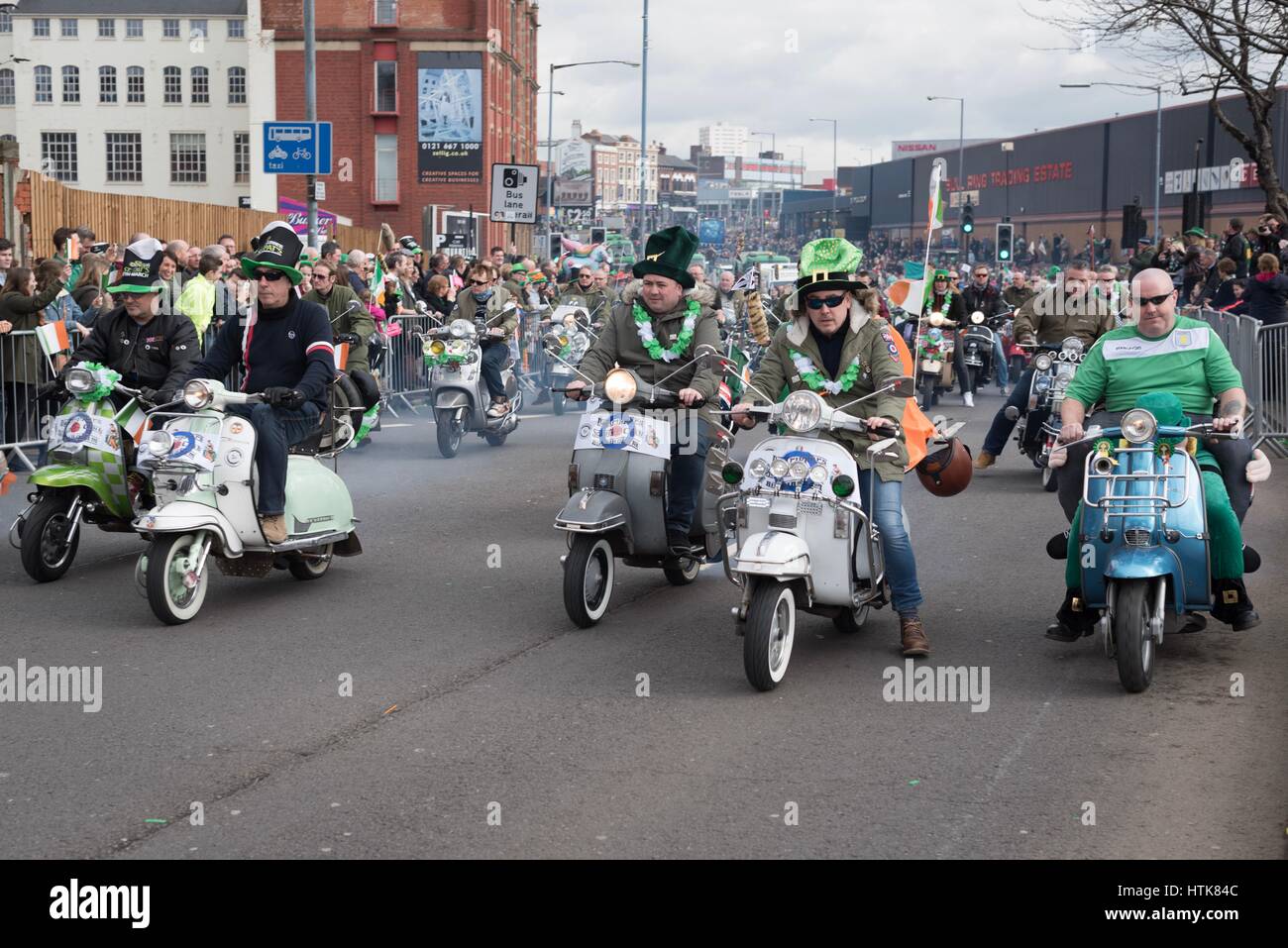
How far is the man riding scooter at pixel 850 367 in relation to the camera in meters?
7.88

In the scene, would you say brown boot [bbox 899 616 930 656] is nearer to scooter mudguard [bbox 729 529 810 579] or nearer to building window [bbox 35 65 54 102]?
scooter mudguard [bbox 729 529 810 579]

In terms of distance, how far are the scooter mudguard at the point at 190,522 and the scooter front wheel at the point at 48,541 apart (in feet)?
4.23

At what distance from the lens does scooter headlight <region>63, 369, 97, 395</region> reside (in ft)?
32.1

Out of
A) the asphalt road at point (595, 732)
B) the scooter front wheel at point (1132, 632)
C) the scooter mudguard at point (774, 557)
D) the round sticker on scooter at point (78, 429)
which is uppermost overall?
the round sticker on scooter at point (78, 429)

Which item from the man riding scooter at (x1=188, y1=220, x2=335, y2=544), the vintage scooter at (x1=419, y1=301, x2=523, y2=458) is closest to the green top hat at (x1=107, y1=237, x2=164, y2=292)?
the man riding scooter at (x1=188, y1=220, x2=335, y2=544)

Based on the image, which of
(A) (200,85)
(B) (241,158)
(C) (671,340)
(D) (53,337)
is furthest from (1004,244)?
(A) (200,85)

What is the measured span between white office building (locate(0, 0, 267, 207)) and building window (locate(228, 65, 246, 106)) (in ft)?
0.16

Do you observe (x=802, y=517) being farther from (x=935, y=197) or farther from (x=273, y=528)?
(x=935, y=197)

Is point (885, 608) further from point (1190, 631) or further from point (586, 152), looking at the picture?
point (586, 152)

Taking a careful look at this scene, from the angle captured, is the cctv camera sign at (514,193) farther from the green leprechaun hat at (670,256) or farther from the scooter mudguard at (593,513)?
the scooter mudguard at (593,513)

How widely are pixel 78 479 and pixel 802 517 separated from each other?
453 cm

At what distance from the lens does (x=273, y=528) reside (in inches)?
359

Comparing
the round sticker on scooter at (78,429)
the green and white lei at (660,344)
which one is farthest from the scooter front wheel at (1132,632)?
the round sticker on scooter at (78,429)

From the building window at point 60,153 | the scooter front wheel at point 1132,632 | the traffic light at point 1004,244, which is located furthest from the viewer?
the building window at point 60,153
